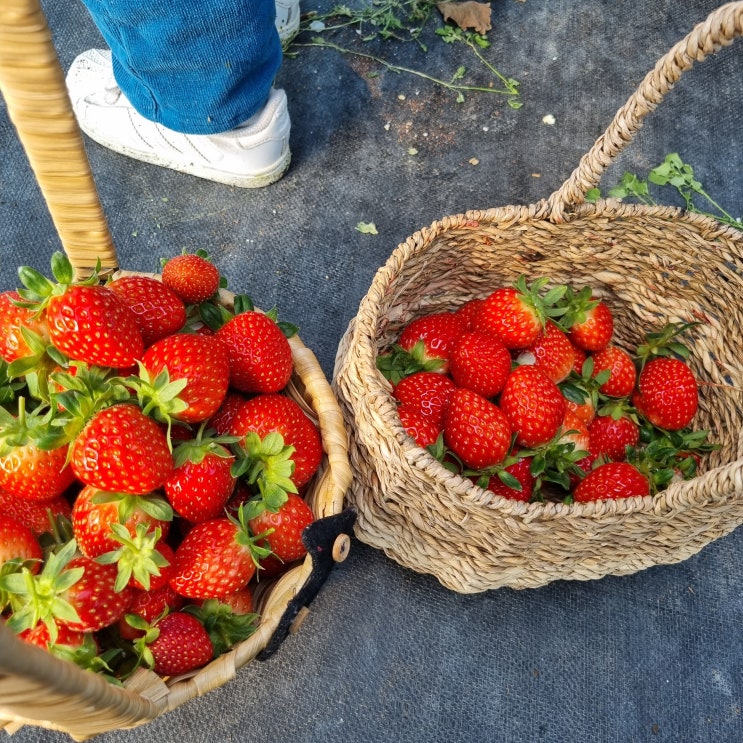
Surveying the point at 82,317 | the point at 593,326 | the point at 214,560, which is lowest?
the point at 593,326

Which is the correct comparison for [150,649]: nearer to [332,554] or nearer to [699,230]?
[332,554]

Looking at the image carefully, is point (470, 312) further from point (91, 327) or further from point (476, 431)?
point (91, 327)

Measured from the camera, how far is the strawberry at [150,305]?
0.78 meters

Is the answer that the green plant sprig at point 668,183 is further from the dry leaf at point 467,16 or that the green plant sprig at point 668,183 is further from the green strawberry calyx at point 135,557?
the green strawberry calyx at point 135,557

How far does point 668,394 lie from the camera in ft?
3.38

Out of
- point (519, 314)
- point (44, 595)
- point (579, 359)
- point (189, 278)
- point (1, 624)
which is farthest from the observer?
point (579, 359)

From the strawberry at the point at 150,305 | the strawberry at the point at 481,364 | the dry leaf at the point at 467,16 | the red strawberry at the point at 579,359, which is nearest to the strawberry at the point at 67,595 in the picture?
the strawberry at the point at 150,305

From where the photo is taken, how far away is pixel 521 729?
39.7 inches

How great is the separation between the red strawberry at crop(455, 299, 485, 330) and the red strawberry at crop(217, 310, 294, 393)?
35 cm

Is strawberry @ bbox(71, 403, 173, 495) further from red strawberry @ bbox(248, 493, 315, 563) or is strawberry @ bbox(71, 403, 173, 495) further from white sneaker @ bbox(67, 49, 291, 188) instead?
white sneaker @ bbox(67, 49, 291, 188)

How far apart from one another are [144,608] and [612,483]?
0.60 meters

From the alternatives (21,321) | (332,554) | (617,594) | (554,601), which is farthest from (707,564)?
(21,321)

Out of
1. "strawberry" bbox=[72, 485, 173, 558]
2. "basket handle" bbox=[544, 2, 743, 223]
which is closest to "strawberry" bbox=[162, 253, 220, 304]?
"strawberry" bbox=[72, 485, 173, 558]

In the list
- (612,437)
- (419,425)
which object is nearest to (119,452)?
(419,425)
